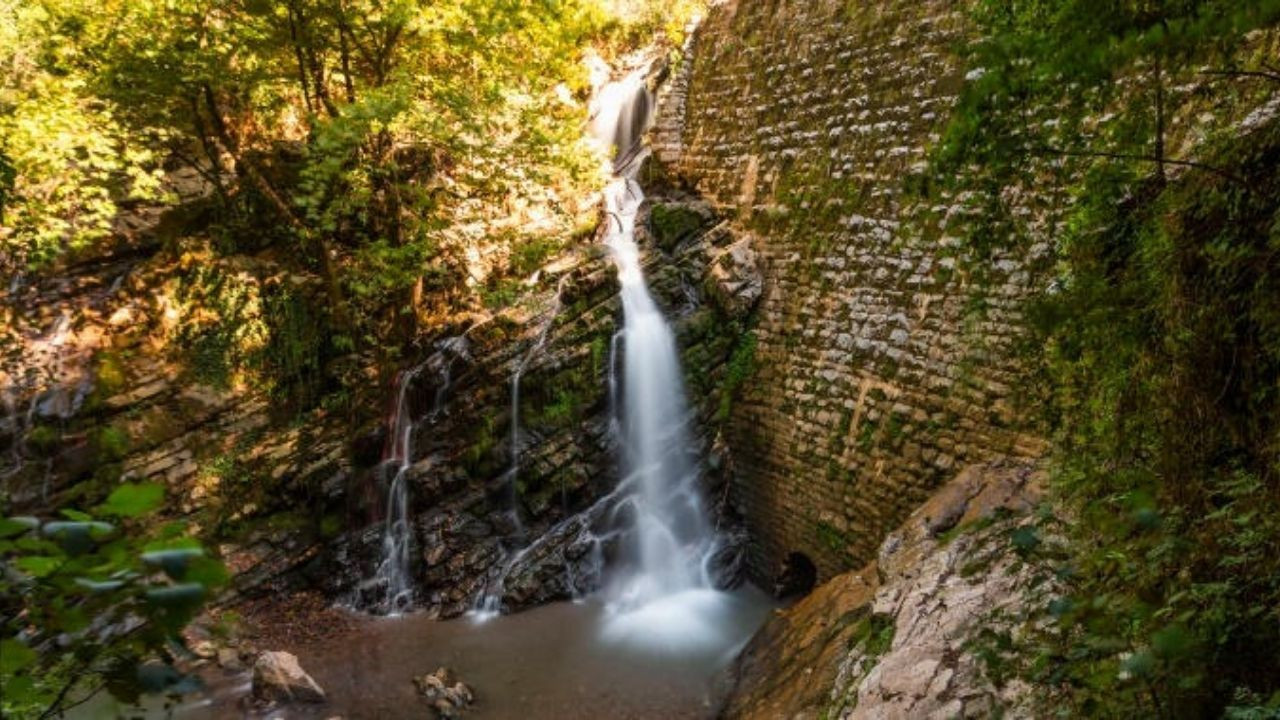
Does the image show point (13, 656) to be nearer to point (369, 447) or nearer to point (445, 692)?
point (445, 692)

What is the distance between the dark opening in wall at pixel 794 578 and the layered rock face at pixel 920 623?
1350 mm

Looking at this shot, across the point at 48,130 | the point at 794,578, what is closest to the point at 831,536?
the point at 794,578

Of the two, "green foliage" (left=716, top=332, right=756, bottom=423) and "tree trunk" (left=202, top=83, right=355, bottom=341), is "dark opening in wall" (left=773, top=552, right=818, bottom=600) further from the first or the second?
"tree trunk" (left=202, top=83, right=355, bottom=341)

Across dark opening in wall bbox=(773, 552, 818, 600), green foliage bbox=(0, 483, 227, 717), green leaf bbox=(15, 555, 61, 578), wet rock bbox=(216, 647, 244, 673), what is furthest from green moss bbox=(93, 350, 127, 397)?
green leaf bbox=(15, 555, 61, 578)

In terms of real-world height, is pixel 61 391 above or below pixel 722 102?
below

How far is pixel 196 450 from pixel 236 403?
76 cm

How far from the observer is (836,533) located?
7.13 meters

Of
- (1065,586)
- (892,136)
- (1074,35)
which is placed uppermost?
(892,136)

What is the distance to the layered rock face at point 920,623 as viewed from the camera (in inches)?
132

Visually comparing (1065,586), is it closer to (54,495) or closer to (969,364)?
(969,364)

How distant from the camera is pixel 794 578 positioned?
7883 mm

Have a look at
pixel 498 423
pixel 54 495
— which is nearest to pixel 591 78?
pixel 498 423

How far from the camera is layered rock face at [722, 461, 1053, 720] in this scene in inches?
132

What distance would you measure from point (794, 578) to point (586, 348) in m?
3.56
